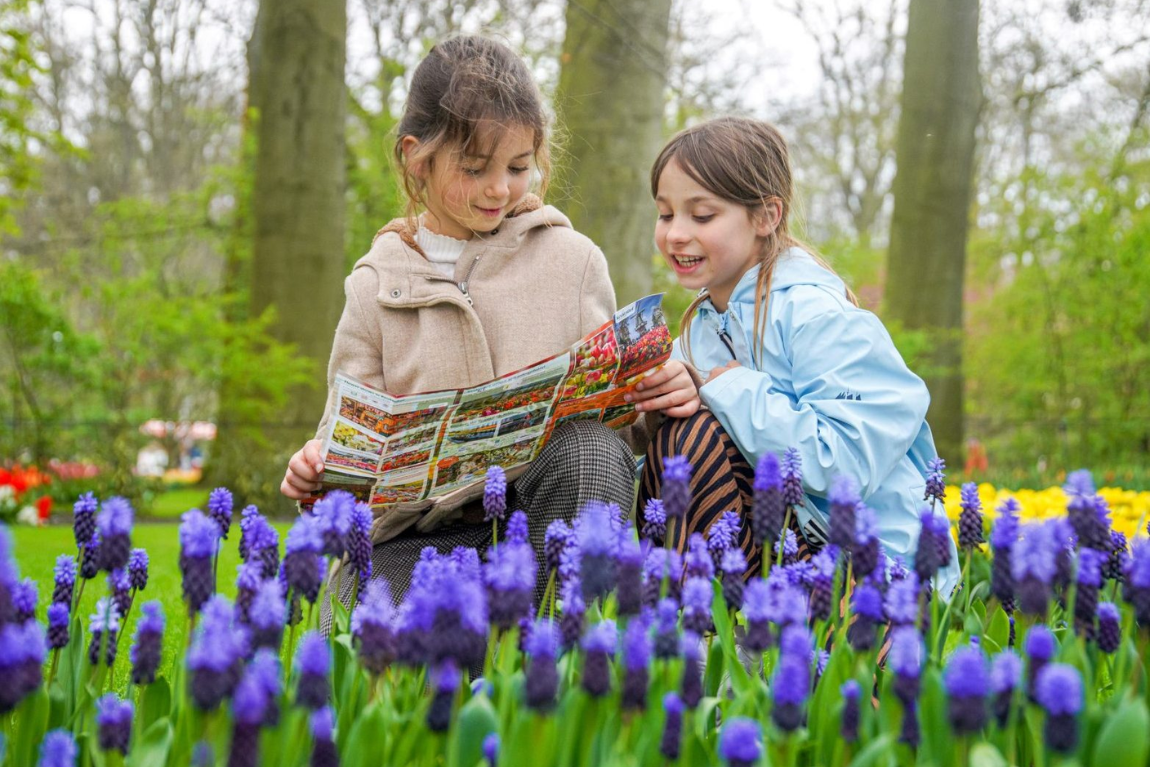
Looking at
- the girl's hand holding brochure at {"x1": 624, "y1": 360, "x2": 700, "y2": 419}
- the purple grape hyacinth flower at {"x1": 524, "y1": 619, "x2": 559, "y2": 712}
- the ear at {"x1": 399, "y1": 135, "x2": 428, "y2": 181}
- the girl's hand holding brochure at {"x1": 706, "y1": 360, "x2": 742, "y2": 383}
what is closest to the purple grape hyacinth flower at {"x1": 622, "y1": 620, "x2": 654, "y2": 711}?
the purple grape hyacinth flower at {"x1": 524, "y1": 619, "x2": 559, "y2": 712}

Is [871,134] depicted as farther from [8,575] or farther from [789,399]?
[8,575]

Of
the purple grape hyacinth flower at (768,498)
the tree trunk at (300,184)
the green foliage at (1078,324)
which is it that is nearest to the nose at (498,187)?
the purple grape hyacinth flower at (768,498)

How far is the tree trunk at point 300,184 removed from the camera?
8.00 m

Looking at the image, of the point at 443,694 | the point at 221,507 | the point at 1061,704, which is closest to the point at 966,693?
the point at 1061,704

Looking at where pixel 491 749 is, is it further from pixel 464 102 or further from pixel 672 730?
pixel 464 102

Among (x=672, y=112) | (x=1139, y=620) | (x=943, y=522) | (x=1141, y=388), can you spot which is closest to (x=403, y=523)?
(x=943, y=522)

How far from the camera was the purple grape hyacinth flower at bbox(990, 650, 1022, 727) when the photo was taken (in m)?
1.39

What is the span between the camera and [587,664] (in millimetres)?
1362

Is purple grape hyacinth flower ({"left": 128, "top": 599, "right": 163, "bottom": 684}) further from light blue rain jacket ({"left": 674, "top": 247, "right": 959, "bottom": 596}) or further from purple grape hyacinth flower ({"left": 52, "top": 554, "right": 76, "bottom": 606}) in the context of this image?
light blue rain jacket ({"left": 674, "top": 247, "right": 959, "bottom": 596})

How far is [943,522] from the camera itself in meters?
1.77

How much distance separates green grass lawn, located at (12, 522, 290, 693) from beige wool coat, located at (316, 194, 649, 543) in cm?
79

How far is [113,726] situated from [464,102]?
6.09 ft

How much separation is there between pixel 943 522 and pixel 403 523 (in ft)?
4.96

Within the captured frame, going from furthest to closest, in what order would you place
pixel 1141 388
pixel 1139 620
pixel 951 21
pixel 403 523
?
pixel 1141 388
pixel 951 21
pixel 403 523
pixel 1139 620
